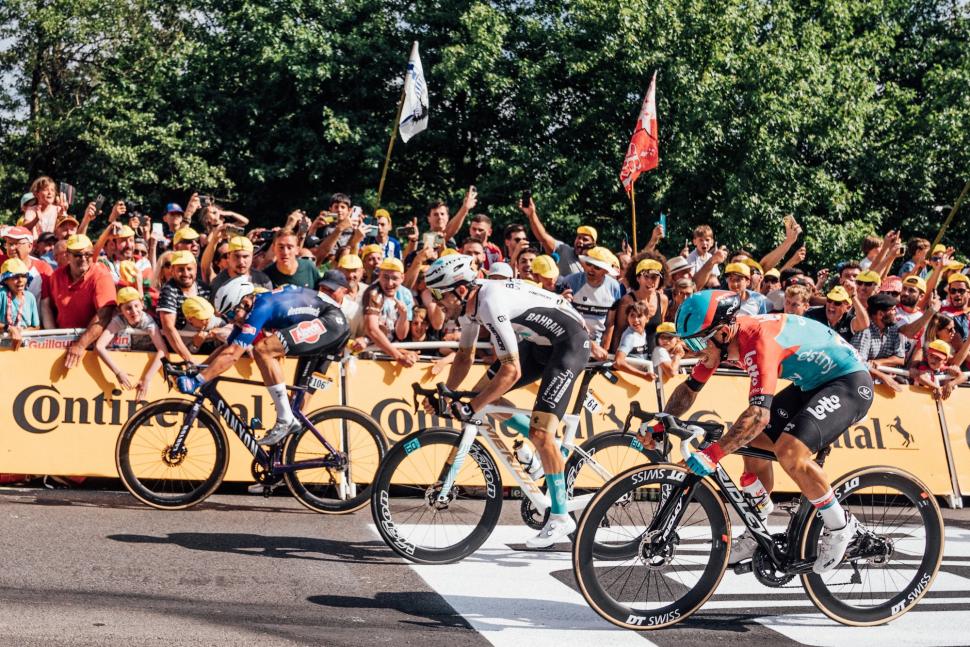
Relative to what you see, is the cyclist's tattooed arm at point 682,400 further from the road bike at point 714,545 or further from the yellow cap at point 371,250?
the yellow cap at point 371,250

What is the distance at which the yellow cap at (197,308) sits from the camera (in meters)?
9.59

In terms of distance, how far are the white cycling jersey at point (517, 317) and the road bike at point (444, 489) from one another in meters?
0.46

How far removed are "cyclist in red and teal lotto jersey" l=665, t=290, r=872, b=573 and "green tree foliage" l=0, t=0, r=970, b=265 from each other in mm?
20691

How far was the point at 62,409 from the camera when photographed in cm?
975

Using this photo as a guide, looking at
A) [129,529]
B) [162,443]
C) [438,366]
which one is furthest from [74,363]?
[438,366]

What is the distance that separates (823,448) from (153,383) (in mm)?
6097

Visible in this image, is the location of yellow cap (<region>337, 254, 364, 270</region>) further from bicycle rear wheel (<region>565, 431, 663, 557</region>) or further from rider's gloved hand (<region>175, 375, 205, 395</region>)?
bicycle rear wheel (<region>565, 431, 663, 557</region>)

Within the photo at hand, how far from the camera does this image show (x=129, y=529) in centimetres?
805

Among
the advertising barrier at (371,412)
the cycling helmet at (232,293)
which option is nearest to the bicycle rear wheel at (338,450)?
the advertising barrier at (371,412)

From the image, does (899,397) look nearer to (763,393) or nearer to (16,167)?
(763,393)

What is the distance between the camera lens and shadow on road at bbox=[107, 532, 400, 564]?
7504 millimetres

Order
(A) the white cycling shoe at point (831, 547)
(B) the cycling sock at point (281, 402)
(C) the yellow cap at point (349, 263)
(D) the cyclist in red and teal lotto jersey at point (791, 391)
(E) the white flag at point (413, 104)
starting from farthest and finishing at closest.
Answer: (E) the white flag at point (413, 104) < (C) the yellow cap at point (349, 263) < (B) the cycling sock at point (281, 402) < (A) the white cycling shoe at point (831, 547) < (D) the cyclist in red and teal lotto jersey at point (791, 391)

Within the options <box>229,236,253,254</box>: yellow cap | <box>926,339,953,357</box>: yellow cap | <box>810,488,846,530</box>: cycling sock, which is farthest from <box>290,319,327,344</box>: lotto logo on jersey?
<box>926,339,953,357</box>: yellow cap

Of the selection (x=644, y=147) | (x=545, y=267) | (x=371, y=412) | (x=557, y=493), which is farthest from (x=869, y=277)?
(x=557, y=493)
